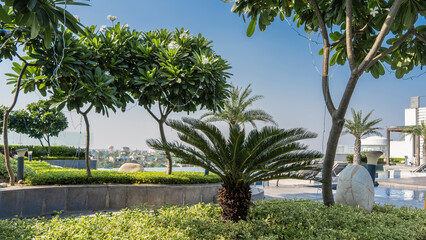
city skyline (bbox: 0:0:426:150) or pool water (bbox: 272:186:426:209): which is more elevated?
city skyline (bbox: 0:0:426:150)

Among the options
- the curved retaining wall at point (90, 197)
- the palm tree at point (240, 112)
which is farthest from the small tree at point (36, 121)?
the curved retaining wall at point (90, 197)

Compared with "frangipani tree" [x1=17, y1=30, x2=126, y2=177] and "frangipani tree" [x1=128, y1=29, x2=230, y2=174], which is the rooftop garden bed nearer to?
"frangipani tree" [x1=17, y1=30, x2=126, y2=177]

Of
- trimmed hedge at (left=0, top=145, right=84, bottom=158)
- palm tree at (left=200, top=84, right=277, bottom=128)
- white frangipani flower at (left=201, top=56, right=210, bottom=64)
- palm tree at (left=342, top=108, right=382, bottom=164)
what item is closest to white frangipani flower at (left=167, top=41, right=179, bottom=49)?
white frangipani flower at (left=201, top=56, right=210, bottom=64)

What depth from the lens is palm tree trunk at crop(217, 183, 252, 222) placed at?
4.50m

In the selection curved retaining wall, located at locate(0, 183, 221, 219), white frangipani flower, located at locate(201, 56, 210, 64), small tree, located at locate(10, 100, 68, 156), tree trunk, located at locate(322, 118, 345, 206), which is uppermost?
white frangipani flower, located at locate(201, 56, 210, 64)

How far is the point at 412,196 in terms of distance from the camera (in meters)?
10.8

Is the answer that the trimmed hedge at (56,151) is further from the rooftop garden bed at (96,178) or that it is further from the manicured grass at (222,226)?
the manicured grass at (222,226)

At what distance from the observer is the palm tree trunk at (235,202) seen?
4.50 metres

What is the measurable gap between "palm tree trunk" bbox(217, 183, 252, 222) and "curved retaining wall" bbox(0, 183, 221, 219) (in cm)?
147

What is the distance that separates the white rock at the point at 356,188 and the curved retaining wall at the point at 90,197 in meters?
3.18

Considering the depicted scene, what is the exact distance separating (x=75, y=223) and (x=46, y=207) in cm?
273

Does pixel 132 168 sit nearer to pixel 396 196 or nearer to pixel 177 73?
pixel 177 73

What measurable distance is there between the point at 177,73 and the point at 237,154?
12.4ft

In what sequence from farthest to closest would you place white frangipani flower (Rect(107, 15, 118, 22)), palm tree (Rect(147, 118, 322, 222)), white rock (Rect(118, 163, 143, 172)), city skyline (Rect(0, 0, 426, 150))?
white rock (Rect(118, 163, 143, 172)) → white frangipani flower (Rect(107, 15, 118, 22)) → city skyline (Rect(0, 0, 426, 150)) → palm tree (Rect(147, 118, 322, 222))
